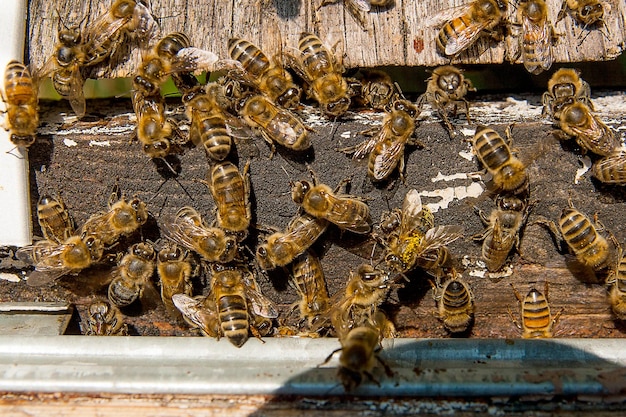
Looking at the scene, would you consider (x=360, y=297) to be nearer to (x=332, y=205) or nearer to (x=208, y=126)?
(x=332, y=205)

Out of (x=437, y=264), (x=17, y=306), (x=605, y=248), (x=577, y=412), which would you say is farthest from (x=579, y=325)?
(x=17, y=306)

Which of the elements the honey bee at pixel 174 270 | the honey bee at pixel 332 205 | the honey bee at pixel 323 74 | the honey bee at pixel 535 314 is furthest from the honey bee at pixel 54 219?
the honey bee at pixel 535 314

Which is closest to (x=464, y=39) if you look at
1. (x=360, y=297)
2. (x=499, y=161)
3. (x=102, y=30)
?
(x=499, y=161)

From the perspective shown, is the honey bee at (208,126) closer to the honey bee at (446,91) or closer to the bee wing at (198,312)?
the bee wing at (198,312)

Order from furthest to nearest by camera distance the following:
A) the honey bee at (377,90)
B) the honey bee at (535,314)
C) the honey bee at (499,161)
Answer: the honey bee at (377,90), the honey bee at (535,314), the honey bee at (499,161)

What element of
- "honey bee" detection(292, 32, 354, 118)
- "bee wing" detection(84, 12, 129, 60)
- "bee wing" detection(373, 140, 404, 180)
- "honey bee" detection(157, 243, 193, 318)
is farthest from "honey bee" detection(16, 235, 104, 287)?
"bee wing" detection(373, 140, 404, 180)

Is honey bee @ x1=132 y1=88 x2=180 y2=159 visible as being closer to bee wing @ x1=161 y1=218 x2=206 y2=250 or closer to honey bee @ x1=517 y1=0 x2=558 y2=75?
bee wing @ x1=161 y1=218 x2=206 y2=250
